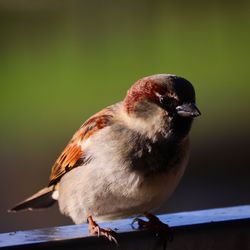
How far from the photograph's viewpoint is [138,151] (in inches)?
122

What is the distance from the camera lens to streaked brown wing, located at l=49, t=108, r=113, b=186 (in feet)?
10.9

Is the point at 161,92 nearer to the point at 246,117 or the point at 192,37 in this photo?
the point at 246,117

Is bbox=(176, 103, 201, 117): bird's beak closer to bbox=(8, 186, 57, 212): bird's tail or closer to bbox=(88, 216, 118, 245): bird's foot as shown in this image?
bbox=(88, 216, 118, 245): bird's foot

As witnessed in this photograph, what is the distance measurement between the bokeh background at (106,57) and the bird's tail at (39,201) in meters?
4.00

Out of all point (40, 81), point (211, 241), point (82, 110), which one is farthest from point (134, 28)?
point (211, 241)

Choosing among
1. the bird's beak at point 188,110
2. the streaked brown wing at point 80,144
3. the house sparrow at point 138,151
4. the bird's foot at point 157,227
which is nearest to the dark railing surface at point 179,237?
the bird's foot at point 157,227

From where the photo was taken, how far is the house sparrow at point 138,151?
303 cm

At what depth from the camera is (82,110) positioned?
9086 millimetres

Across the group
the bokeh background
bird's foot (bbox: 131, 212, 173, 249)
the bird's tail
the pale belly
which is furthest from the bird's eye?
the bokeh background

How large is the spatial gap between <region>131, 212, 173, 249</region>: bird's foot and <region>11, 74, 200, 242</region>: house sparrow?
0.09 metres

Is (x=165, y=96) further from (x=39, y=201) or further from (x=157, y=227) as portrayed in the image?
(x=39, y=201)

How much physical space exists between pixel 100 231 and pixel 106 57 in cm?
850

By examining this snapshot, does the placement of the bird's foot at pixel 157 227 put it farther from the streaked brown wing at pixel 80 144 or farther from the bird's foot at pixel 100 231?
the streaked brown wing at pixel 80 144

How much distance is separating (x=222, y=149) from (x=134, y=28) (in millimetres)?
4429
